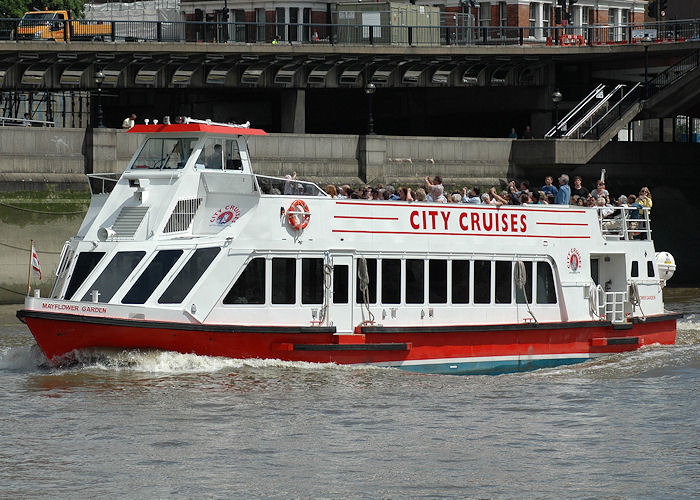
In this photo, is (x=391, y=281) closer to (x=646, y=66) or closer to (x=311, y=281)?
(x=311, y=281)

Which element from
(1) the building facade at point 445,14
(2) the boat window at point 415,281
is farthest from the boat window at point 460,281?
(1) the building facade at point 445,14

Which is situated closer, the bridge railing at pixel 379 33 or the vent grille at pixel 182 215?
the vent grille at pixel 182 215

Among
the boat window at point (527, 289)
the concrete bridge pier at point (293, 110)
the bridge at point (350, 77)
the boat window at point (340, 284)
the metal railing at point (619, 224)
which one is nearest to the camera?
the boat window at point (340, 284)

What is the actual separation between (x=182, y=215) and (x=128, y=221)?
0.93 metres

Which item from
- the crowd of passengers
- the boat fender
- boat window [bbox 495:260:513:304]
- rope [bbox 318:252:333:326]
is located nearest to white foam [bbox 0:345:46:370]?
rope [bbox 318:252:333:326]

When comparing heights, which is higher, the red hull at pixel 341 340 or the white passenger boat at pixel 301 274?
the white passenger boat at pixel 301 274

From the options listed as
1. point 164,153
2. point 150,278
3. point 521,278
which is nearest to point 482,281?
point 521,278

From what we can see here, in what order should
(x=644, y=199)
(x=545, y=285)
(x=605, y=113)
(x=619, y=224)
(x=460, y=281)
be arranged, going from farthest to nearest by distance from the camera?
1. (x=605, y=113)
2. (x=644, y=199)
3. (x=619, y=224)
4. (x=545, y=285)
5. (x=460, y=281)

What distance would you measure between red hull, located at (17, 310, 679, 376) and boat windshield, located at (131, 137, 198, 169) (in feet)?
10.9

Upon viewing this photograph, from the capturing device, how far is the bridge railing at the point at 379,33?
4897 centimetres

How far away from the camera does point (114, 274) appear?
22.1 m

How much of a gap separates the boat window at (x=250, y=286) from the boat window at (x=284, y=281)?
24cm

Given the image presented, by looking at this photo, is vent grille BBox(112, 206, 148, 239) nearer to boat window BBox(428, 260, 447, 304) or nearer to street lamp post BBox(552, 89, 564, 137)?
boat window BBox(428, 260, 447, 304)

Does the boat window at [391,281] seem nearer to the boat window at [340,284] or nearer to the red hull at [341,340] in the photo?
the red hull at [341,340]
